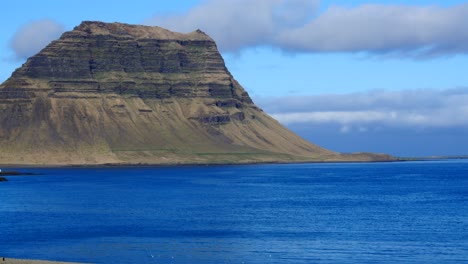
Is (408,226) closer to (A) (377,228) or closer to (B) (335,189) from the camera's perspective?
(A) (377,228)

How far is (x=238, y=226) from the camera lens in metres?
98.1

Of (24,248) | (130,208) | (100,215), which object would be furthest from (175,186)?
(24,248)

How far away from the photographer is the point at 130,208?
12612cm

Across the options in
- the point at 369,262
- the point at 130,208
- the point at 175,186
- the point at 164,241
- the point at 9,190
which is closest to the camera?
the point at 369,262

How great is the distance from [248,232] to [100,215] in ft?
96.6

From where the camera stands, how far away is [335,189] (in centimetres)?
17388

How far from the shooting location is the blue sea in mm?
74688

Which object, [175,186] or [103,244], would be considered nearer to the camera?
[103,244]

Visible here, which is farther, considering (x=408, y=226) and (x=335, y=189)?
(x=335, y=189)

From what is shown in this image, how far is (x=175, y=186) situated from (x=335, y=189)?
37614 millimetres

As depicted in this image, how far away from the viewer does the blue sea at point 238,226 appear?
74688 millimetres

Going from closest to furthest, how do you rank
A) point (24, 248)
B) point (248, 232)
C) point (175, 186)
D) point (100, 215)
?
1. point (24, 248)
2. point (248, 232)
3. point (100, 215)
4. point (175, 186)

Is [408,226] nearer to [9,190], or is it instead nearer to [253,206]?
[253,206]

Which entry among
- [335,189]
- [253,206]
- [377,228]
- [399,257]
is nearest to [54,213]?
[253,206]
